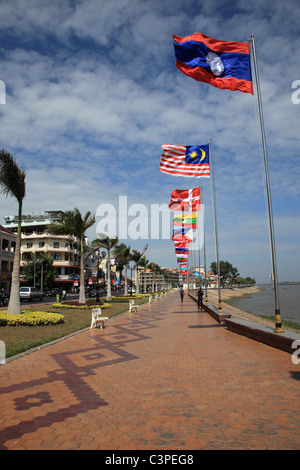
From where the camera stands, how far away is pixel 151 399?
521 centimetres

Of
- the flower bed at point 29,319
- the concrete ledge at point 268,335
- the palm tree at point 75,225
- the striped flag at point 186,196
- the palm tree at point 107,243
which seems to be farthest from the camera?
the palm tree at point 107,243

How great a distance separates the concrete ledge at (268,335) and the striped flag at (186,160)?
7095 millimetres

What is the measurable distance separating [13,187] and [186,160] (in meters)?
8.05

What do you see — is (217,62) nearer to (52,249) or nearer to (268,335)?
(268,335)

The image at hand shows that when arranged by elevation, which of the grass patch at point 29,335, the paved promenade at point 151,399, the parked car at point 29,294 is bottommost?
the paved promenade at point 151,399

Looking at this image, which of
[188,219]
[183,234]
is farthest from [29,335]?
[183,234]

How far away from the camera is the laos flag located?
33.4 feet

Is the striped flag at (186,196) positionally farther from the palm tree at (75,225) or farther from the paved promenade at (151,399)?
the paved promenade at (151,399)

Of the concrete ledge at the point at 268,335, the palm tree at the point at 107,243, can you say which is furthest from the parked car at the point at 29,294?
the concrete ledge at the point at 268,335

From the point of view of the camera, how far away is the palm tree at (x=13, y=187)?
14047mm

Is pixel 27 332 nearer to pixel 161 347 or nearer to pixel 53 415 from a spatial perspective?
pixel 161 347

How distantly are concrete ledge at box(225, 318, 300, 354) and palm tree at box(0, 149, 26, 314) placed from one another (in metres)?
9.07

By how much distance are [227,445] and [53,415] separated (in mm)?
2403
